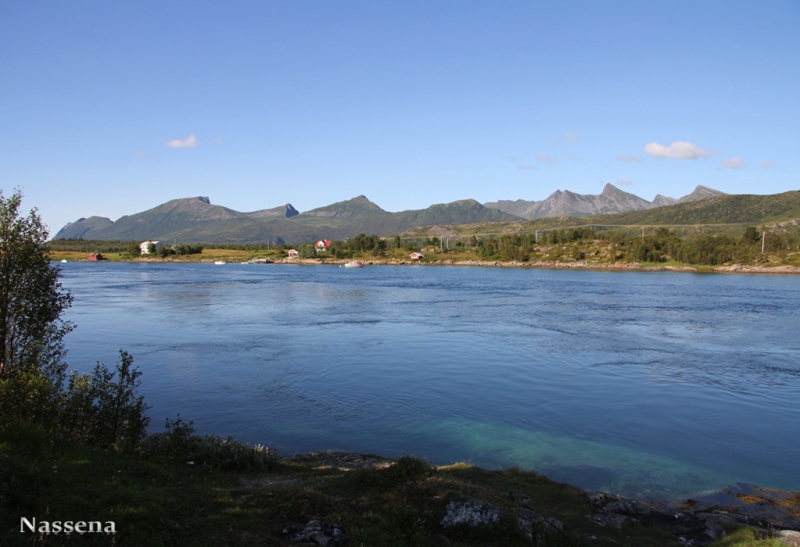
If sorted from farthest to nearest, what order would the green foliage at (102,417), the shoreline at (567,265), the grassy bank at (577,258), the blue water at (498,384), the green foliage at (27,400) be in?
the grassy bank at (577,258) → the shoreline at (567,265) → the blue water at (498,384) → the green foliage at (102,417) → the green foliage at (27,400)

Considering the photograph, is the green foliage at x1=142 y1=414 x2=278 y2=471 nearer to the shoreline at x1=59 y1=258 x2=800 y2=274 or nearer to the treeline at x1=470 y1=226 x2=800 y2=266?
the shoreline at x1=59 y1=258 x2=800 y2=274

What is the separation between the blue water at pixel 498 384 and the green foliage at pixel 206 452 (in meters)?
3.51

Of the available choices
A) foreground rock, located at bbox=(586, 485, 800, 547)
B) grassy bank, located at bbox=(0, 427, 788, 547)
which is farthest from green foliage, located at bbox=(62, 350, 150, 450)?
foreground rock, located at bbox=(586, 485, 800, 547)

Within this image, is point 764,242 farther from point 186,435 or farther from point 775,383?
point 186,435

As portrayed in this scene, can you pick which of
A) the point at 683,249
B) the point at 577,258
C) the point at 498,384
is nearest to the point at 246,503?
the point at 498,384

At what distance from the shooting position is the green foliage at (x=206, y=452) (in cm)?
1162

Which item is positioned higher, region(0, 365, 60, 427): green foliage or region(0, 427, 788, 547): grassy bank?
region(0, 365, 60, 427): green foliage

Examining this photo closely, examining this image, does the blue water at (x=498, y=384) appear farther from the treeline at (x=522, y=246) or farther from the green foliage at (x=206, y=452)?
the treeline at (x=522, y=246)

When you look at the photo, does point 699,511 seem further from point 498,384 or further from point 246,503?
point 498,384

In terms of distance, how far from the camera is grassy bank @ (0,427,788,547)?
7055mm

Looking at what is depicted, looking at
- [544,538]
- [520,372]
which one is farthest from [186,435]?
[520,372]

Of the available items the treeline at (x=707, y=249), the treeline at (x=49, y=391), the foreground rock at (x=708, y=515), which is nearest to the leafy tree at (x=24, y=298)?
the treeline at (x=49, y=391)

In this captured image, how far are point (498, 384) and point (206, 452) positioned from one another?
1524 cm

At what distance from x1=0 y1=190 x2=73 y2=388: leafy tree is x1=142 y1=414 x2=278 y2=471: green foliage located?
11.7 ft
